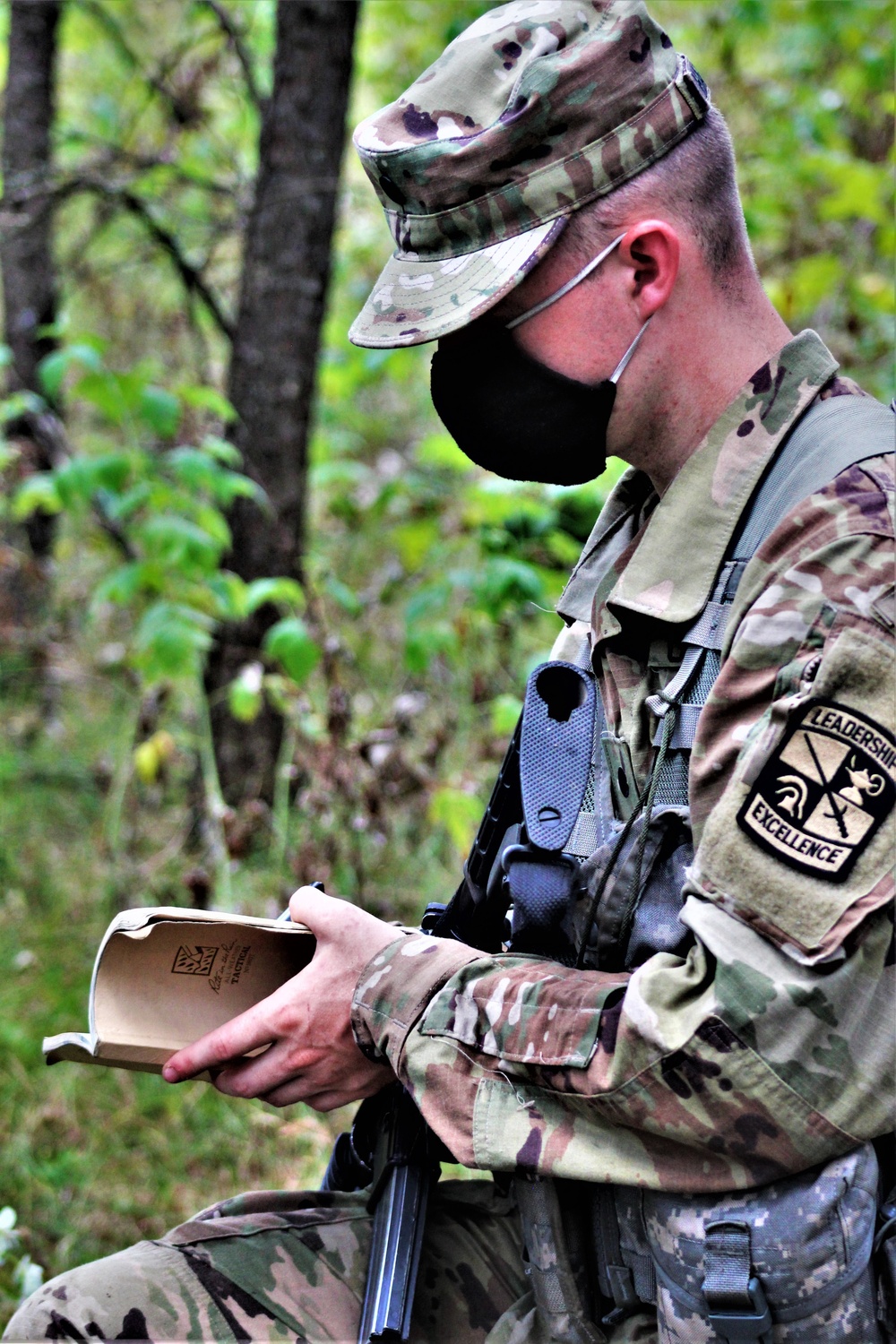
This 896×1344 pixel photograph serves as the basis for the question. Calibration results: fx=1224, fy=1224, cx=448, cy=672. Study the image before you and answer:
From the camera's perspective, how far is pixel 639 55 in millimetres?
1612

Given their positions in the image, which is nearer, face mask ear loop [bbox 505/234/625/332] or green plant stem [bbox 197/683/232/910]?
face mask ear loop [bbox 505/234/625/332]

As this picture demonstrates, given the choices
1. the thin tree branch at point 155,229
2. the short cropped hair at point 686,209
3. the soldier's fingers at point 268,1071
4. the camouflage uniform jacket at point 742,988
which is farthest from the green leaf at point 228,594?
the camouflage uniform jacket at point 742,988

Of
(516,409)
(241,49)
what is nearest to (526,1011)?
(516,409)

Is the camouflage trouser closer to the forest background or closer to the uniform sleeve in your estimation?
the uniform sleeve

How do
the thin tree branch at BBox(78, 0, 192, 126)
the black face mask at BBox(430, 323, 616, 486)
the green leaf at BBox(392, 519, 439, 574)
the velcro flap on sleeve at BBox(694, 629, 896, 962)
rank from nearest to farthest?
the velcro flap on sleeve at BBox(694, 629, 896, 962) < the black face mask at BBox(430, 323, 616, 486) < the green leaf at BBox(392, 519, 439, 574) < the thin tree branch at BBox(78, 0, 192, 126)

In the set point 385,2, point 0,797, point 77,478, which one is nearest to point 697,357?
point 77,478

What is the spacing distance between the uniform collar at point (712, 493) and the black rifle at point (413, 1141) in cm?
27

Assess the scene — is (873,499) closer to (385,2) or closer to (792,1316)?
(792,1316)

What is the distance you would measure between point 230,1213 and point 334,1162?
191 mm

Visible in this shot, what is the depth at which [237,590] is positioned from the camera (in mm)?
3658

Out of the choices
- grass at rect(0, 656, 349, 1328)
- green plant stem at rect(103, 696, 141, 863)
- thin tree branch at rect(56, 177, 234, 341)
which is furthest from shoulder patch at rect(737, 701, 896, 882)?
thin tree branch at rect(56, 177, 234, 341)

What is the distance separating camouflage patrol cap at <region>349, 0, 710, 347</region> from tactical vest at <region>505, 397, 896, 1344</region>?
16.7 inches

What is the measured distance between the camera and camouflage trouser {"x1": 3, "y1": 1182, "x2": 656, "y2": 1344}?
5.24 ft

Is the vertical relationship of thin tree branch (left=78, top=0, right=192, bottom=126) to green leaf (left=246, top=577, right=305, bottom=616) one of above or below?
above
